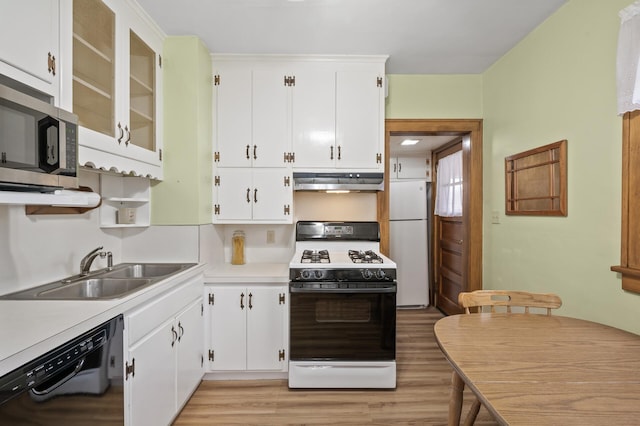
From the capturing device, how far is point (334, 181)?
8.51 ft

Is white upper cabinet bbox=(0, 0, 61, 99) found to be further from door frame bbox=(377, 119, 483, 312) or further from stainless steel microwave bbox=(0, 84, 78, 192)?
door frame bbox=(377, 119, 483, 312)

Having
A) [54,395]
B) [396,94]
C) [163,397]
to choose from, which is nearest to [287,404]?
[163,397]

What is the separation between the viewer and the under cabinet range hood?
259 centimetres

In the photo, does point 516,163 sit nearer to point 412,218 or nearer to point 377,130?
point 377,130

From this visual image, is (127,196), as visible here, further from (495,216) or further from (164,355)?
(495,216)

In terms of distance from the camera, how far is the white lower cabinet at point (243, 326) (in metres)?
2.36

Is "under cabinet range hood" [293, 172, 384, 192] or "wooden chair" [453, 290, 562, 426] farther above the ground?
"under cabinet range hood" [293, 172, 384, 192]

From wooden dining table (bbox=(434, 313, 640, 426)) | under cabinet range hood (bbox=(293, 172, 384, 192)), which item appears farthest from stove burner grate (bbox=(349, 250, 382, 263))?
wooden dining table (bbox=(434, 313, 640, 426))

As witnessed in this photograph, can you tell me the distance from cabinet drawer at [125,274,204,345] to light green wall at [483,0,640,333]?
7.70 ft

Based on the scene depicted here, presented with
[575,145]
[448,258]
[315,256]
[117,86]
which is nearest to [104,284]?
[117,86]

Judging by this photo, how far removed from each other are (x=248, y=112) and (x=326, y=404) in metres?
2.21

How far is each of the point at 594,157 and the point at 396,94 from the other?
1669 millimetres

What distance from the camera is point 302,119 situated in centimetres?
262

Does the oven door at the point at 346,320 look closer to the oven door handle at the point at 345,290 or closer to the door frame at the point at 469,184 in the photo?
the oven door handle at the point at 345,290
